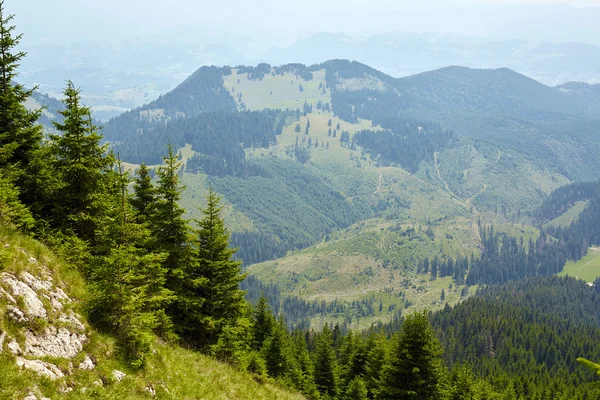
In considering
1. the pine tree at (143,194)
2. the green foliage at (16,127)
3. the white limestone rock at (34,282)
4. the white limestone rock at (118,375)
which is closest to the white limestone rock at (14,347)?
the white limestone rock at (34,282)

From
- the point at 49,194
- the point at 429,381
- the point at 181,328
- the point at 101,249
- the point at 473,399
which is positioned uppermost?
the point at 49,194

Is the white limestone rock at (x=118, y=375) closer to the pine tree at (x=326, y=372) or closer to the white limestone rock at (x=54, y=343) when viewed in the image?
the white limestone rock at (x=54, y=343)

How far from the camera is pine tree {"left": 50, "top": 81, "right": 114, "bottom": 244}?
81.1ft

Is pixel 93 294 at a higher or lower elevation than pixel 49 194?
lower

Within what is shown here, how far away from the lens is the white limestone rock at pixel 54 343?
14.5 m

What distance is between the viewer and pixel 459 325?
169375 mm

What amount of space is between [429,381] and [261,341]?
2535 cm

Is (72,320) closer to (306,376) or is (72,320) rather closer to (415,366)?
(415,366)

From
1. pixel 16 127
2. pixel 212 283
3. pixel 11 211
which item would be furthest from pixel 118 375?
pixel 16 127

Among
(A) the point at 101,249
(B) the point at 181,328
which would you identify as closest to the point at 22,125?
(A) the point at 101,249

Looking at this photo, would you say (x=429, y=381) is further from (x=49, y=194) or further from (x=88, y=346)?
(x=49, y=194)

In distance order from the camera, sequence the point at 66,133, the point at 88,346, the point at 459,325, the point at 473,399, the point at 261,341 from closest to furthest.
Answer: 1. the point at 88,346
2. the point at 66,133
3. the point at 473,399
4. the point at 261,341
5. the point at 459,325

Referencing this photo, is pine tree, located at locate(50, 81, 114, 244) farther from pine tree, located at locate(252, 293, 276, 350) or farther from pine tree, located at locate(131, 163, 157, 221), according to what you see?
pine tree, located at locate(252, 293, 276, 350)

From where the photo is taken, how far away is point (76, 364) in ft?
51.0
